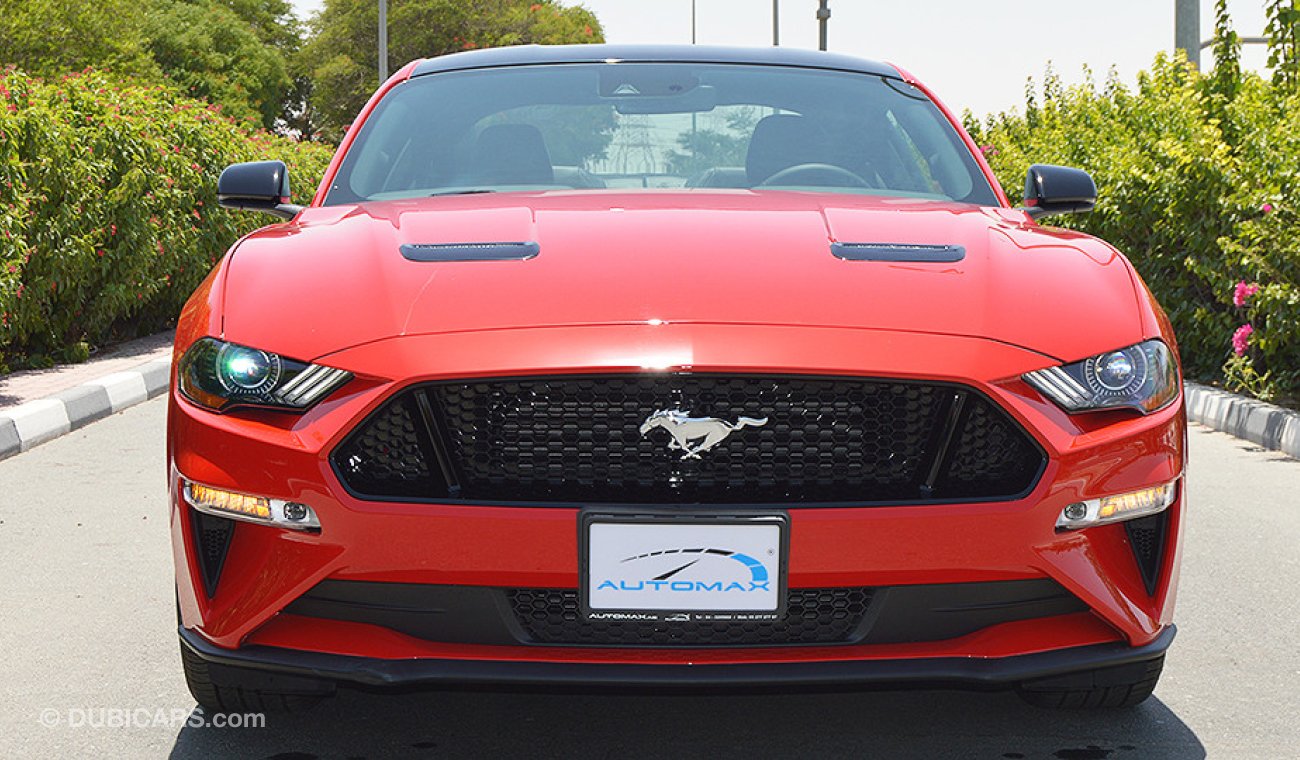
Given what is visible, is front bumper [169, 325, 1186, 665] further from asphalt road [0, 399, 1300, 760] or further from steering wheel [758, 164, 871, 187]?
steering wheel [758, 164, 871, 187]

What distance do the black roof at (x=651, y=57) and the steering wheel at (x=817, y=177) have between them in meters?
0.54

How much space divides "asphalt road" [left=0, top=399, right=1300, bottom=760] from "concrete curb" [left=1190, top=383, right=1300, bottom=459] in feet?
10.1

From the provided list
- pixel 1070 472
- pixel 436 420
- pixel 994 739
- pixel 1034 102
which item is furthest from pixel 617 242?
pixel 1034 102

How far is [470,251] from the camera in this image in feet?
10.6

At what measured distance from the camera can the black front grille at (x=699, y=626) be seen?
2855mm

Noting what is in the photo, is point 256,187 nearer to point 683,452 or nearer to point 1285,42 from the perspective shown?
point 683,452

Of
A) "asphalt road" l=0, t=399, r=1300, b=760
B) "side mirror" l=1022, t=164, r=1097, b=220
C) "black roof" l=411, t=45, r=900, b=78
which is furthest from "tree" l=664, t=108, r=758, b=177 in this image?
"asphalt road" l=0, t=399, r=1300, b=760

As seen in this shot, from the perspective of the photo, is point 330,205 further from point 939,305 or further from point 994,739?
point 994,739

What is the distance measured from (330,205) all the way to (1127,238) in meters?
8.27

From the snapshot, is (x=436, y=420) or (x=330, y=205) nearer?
(x=436, y=420)

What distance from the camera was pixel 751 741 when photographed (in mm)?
3396

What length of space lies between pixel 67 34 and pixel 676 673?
1777 inches

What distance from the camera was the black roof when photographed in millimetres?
4719

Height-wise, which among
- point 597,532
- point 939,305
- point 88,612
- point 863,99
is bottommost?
point 88,612
